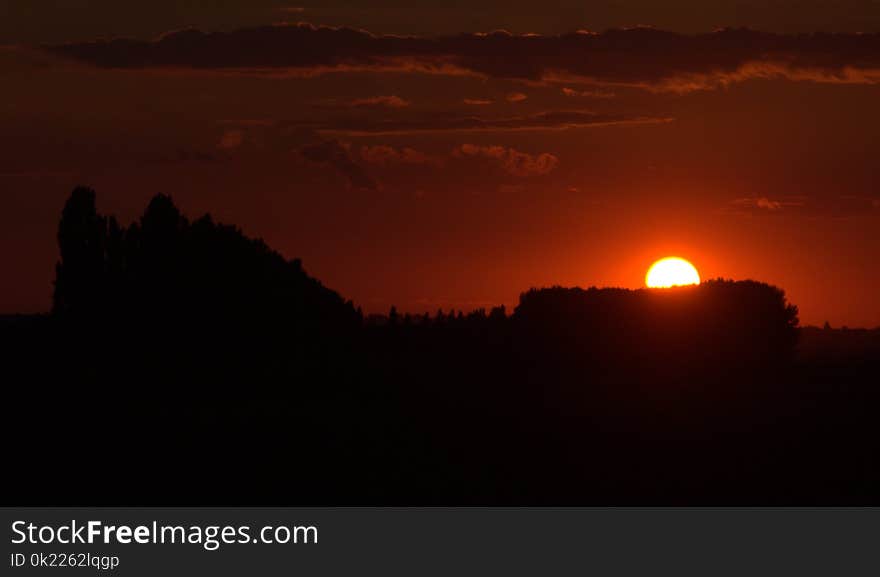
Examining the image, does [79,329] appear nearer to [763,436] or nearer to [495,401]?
[495,401]

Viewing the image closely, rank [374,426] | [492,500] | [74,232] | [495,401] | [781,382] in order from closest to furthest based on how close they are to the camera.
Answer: [492,500], [374,426], [74,232], [495,401], [781,382]

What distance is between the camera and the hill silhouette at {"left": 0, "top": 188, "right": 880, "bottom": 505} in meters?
62.7

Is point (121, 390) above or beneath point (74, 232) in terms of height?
beneath

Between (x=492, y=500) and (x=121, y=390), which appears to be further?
(x=121, y=390)

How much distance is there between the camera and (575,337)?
91.4 metres

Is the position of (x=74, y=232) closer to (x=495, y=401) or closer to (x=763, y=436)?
(x=495, y=401)

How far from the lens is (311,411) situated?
6656 centimetres

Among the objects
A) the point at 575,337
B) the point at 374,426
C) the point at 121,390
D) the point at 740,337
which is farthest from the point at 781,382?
the point at 121,390

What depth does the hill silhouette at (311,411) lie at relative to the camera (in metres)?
62.7

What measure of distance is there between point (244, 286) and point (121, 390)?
6.34 metres

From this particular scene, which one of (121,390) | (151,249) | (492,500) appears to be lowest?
(492,500)

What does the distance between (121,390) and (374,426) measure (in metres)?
9.04

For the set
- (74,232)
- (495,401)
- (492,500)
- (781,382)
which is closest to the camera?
(492,500)

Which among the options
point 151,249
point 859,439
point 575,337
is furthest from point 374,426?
point 575,337
